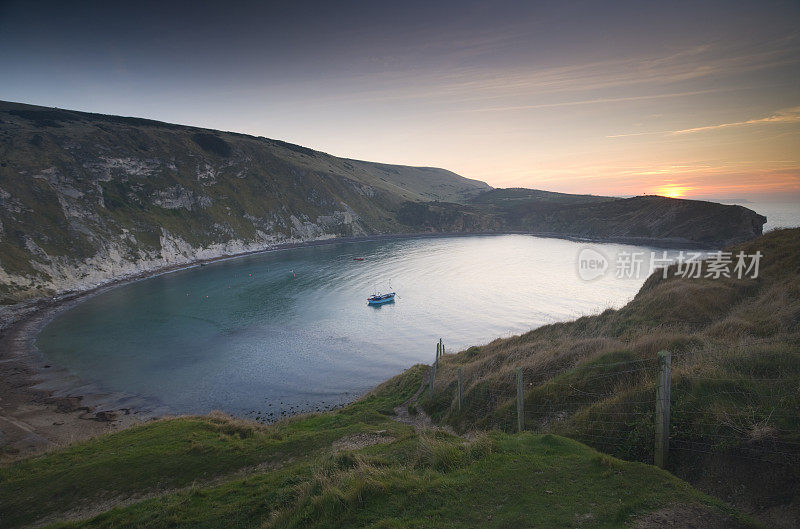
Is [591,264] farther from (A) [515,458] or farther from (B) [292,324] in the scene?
(A) [515,458]

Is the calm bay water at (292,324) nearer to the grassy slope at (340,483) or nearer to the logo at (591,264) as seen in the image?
the logo at (591,264)

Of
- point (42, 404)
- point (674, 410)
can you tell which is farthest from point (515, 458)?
point (42, 404)

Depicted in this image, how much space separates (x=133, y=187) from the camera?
102062 millimetres

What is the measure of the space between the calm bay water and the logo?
2.35 m

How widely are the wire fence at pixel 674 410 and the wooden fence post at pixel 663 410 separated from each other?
2 cm

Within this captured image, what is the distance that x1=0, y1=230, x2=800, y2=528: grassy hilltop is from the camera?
262 inches

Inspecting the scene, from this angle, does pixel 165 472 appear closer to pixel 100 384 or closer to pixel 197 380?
pixel 197 380

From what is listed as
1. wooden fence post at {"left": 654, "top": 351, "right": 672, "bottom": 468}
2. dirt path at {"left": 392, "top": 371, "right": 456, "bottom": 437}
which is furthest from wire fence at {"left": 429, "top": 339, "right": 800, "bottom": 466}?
dirt path at {"left": 392, "top": 371, "right": 456, "bottom": 437}

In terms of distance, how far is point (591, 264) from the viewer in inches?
3597


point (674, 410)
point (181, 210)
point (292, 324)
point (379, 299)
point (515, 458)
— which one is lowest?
point (292, 324)

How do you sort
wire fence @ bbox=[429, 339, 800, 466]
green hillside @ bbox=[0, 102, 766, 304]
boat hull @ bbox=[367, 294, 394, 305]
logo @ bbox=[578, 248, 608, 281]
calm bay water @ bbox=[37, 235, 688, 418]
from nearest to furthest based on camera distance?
wire fence @ bbox=[429, 339, 800, 466] → calm bay water @ bbox=[37, 235, 688, 418] → boat hull @ bbox=[367, 294, 394, 305] → green hillside @ bbox=[0, 102, 766, 304] → logo @ bbox=[578, 248, 608, 281]

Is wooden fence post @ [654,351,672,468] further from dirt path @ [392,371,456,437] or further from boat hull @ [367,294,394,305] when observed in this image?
boat hull @ [367,294,394,305]

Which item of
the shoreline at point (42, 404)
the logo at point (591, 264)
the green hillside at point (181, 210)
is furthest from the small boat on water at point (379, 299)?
the green hillside at point (181, 210)

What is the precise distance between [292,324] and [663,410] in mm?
49175
